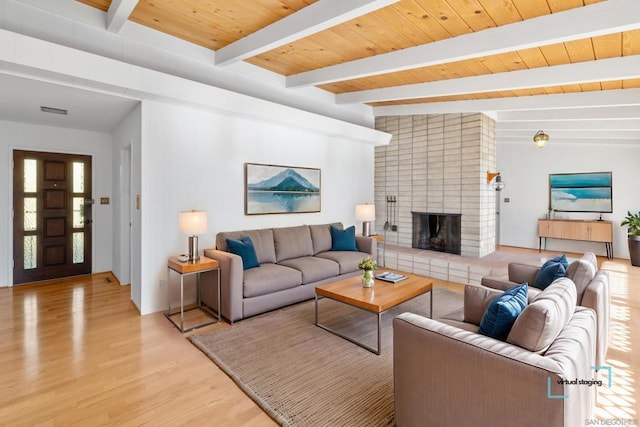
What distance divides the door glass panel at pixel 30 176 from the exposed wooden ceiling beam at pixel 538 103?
19.2 ft

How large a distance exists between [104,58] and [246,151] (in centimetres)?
188

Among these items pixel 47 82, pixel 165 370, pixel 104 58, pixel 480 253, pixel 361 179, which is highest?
pixel 104 58

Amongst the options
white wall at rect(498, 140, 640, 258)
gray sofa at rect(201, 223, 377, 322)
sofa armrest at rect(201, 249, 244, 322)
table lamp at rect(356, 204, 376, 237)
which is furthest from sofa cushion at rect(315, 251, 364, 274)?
white wall at rect(498, 140, 640, 258)

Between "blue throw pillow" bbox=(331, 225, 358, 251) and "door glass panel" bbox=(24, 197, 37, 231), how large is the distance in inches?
178

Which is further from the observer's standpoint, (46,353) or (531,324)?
(46,353)

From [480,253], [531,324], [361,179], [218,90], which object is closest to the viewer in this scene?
[531,324]

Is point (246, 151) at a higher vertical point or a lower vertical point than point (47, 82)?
lower

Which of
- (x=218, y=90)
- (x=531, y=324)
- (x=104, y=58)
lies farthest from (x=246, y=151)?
(x=531, y=324)

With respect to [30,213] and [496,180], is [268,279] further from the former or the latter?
[496,180]

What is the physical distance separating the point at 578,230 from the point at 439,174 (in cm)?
352

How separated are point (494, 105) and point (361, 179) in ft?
8.24

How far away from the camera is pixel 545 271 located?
285 centimetres

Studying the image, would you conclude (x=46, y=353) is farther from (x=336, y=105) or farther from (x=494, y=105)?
(x=494, y=105)

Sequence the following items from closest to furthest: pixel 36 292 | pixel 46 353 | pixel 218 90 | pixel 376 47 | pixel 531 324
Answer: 1. pixel 531 324
2. pixel 46 353
3. pixel 376 47
4. pixel 218 90
5. pixel 36 292
